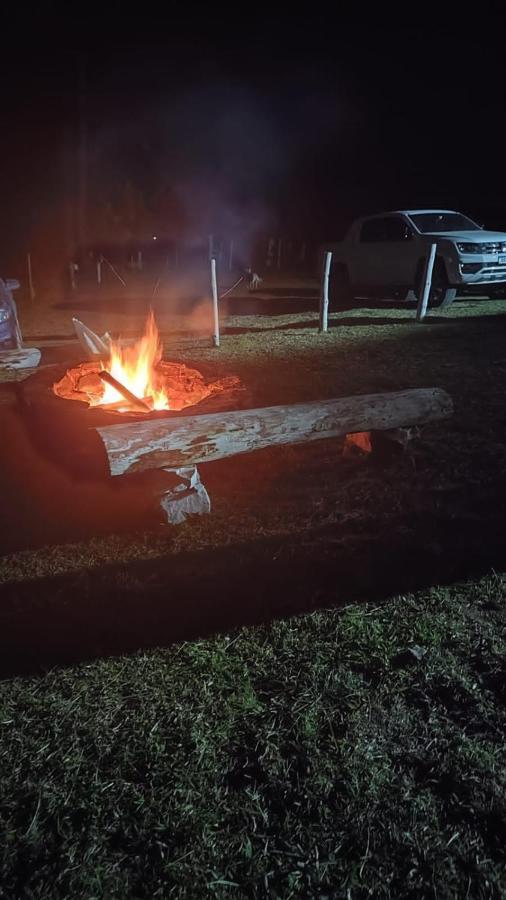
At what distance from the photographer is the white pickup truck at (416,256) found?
11.9 metres

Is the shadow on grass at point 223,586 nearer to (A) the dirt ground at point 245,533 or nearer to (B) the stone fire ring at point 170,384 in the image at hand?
(A) the dirt ground at point 245,533

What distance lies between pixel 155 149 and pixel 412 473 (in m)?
33.3

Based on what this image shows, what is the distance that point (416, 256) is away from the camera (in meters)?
12.6

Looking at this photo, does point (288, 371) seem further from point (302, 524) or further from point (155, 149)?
point (155, 149)

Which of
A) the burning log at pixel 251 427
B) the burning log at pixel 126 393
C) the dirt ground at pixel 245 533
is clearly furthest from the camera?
the burning log at pixel 126 393

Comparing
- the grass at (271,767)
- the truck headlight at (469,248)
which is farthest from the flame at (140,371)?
the truck headlight at (469,248)

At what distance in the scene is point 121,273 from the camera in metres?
21.5

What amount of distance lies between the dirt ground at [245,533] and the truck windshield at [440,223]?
7.93m

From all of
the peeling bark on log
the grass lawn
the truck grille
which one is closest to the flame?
the grass lawn

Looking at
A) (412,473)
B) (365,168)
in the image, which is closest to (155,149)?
(365,168)

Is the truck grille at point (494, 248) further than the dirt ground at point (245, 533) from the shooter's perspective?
Yes

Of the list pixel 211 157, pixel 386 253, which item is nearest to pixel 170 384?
pixel 386 253

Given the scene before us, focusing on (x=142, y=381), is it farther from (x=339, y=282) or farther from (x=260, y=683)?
(x=339, y=282)

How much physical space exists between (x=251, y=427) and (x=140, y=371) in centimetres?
180
